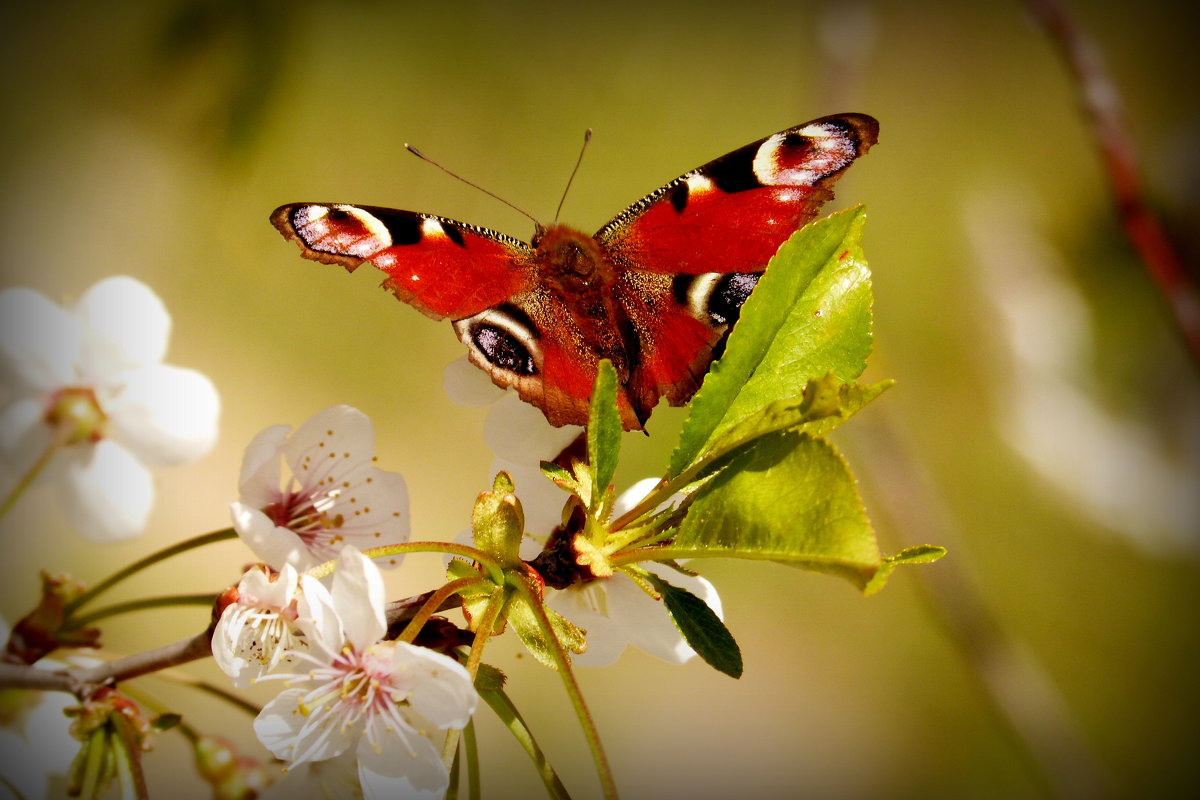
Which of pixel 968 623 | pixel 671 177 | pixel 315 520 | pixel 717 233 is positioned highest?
pixel 671 177

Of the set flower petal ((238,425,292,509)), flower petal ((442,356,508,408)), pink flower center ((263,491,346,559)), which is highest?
flower petal ((442,356,508,408))

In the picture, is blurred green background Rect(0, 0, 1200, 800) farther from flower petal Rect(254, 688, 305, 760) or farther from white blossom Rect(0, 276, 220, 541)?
flower petal Rect(254, 688, 305, 760)

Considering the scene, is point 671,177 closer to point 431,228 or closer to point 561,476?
point 431,228

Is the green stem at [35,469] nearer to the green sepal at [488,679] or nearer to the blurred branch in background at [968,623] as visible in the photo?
the green sepal at [488,679]

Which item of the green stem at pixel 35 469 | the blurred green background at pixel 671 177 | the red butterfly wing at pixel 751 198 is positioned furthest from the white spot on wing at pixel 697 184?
the blurred green background at pixel 671 177

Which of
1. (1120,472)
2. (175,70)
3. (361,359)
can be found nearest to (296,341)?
(361,359)

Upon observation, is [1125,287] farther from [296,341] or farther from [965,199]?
[296,341]

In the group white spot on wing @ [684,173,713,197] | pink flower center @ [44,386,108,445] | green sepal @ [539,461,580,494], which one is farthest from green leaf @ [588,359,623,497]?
pink flower center @ [44,386,108,445]

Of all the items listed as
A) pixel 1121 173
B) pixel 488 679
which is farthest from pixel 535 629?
pixel 1121 173
